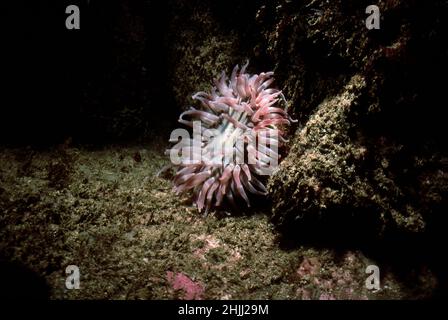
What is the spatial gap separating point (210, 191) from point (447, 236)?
2050 mm

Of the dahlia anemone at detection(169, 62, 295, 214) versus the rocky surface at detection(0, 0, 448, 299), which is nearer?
the rocky surface at detection(0, 0, 448, 299)

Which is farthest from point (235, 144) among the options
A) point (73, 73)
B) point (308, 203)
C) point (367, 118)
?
point (73, 73)

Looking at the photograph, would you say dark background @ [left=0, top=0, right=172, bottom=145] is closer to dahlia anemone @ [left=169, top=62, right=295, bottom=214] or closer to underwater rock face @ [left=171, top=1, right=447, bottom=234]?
dahlia anemone @ [left=169, top=62, right=295, bottom=214]

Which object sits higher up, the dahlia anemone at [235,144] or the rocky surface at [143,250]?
the dahlia anemone at [235,144]

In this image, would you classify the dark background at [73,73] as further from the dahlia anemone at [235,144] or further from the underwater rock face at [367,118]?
the underwater rock face at [367,118]

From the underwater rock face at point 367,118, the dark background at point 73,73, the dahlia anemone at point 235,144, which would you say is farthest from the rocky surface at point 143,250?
the dark background at point 73,73

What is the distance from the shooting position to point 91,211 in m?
3.27

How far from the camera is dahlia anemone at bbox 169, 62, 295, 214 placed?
3418 millimetres

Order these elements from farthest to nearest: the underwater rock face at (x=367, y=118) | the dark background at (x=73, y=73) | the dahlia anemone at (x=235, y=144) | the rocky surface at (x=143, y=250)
→ the dark background at (x=73, y=73)
the dahlia anemone at (x=235, y=144)
the rocky surface at (x=143, y=250)
the underwater rock face at (x=367, y=118)

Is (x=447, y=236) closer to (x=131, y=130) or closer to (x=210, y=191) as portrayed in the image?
(x=210, y=191)

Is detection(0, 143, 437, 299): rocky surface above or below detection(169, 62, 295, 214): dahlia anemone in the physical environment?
below

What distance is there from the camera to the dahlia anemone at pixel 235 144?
11.2 ft

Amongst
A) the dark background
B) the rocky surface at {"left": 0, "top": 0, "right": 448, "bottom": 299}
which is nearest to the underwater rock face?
the rocky surface at {"left": 0, "top": 0, "right": 448, "bottom": 299}
